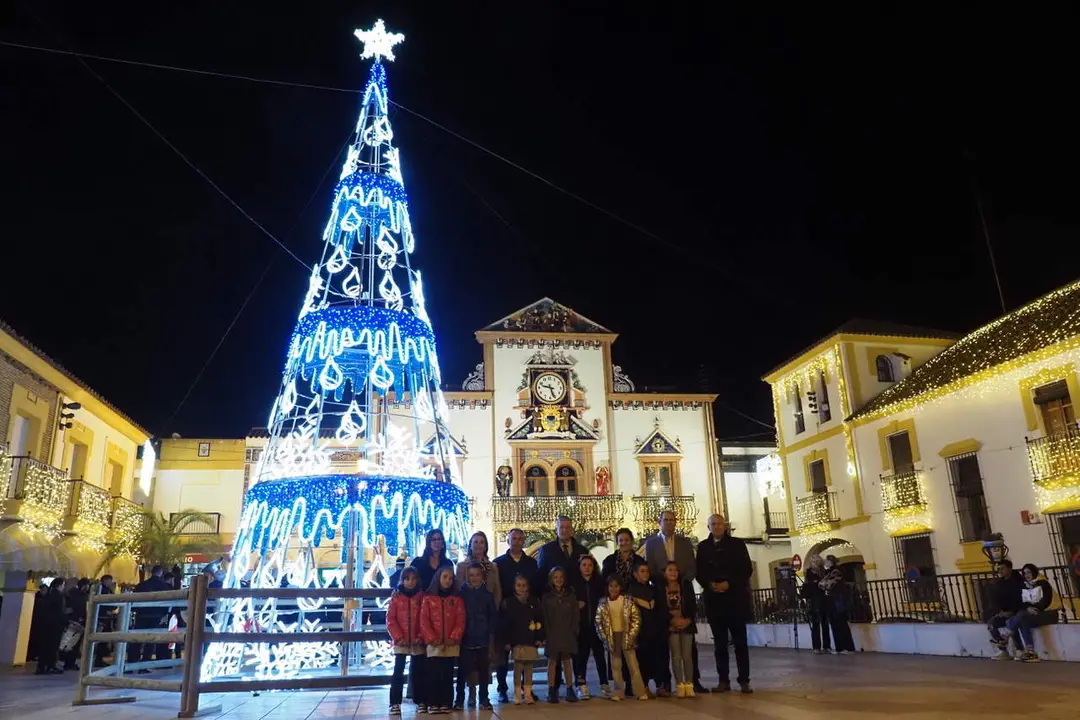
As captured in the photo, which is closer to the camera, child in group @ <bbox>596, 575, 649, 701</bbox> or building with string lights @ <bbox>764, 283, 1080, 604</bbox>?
child in group @ <bbox>596, 575, 649, 701</bbox>

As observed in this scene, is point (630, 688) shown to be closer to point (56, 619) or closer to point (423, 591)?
point (423, 591)

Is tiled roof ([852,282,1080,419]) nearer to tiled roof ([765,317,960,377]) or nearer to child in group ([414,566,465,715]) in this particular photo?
tiled roof ([765,317,960,377])

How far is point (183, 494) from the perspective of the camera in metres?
32.0

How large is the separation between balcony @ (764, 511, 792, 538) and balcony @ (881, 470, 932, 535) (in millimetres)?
9571

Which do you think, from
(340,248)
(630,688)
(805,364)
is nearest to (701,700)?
(630,688)

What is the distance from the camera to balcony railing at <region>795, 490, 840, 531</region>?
2367 cm

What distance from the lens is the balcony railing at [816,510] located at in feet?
77.7

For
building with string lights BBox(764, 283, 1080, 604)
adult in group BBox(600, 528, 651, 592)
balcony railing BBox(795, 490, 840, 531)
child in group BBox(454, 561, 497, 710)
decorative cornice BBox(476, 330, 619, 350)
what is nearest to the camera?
child in group BBox(454, 561, 497, 710)

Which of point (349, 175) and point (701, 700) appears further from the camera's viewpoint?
point (349, 175)

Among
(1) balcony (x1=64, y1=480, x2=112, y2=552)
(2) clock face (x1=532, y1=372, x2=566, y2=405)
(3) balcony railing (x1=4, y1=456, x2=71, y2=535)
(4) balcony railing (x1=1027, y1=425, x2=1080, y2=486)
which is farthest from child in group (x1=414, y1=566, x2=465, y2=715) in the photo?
(2) clock face (x1=532, y1=372, x2=566, y2=405)

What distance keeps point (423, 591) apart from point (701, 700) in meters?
2.62

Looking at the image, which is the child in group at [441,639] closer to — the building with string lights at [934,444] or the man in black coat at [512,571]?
the man in black coat at [512,571]

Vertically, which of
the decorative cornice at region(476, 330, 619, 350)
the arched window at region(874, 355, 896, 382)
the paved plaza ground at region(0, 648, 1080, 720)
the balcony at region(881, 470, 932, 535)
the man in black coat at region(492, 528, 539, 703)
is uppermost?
the decorative cornice at region(476, 330, 619, 350)

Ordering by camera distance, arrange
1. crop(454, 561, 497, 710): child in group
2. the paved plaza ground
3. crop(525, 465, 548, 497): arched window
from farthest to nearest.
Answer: crop(525, 465, 548, 497): arched window < crop(454, 561, 497, 710): child in group < the paved plaza ground
